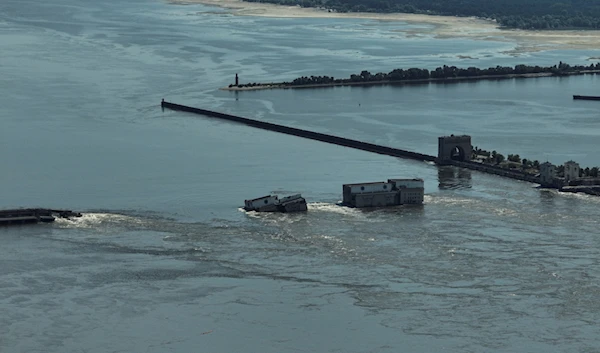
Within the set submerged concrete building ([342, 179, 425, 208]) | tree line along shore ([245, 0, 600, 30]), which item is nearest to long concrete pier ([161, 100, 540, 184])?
submerged concrete building ([342, 179, 425, 208])

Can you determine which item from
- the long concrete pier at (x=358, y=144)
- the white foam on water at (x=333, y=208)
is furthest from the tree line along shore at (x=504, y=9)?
the white foam on water at (x=333, y=208)

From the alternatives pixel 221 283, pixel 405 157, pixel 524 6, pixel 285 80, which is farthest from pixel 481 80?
pixel 524 6

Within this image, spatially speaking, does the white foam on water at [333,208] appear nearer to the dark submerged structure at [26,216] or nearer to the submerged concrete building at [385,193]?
the submerged concrete building at [385,193]

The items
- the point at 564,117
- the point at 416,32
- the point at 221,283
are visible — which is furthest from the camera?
the point at 416,32

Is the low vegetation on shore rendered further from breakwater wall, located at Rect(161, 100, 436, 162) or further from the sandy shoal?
the sandy shoal

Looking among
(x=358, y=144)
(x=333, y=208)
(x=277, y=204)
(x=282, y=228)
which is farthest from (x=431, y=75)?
(x=282, y=228)

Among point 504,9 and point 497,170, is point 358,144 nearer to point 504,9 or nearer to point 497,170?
point 497,170

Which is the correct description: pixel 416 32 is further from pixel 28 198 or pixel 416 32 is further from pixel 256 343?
pixel 256 343
